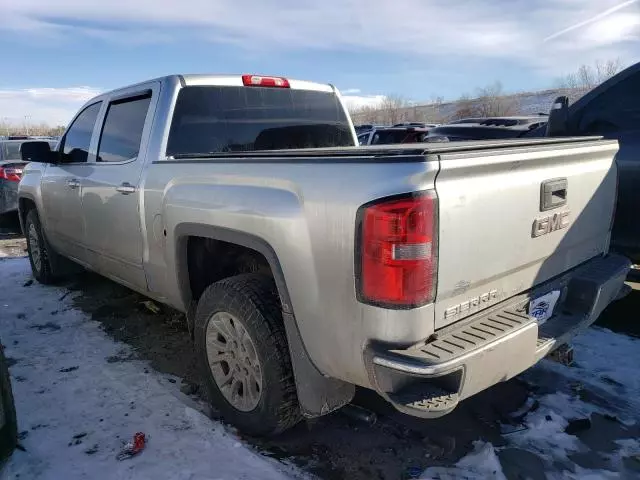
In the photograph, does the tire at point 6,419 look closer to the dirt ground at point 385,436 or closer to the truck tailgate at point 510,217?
the dirt ground at point 385,436

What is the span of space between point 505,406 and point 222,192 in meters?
2.11

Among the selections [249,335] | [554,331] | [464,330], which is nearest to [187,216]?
[249,335]

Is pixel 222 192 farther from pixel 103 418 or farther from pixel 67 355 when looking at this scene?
pixel 67 355

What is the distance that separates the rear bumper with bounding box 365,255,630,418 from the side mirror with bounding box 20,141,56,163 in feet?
13.8

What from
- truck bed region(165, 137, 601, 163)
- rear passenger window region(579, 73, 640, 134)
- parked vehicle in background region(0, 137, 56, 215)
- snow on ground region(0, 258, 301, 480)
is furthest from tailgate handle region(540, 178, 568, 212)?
parked vehicle in background region(0, 137, 56, 215)

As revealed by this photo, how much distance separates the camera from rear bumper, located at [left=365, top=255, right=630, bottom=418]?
2078 mm

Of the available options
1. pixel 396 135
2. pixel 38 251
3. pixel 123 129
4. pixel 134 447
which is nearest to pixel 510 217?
pixel 134 447

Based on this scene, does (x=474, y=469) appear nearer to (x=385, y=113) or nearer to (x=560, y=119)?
(x=560, y=119)

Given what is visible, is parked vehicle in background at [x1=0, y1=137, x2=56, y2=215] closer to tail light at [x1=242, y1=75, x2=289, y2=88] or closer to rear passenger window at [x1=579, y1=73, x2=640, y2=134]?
tail light at [x1=242, y1=75, x2=289, y2=88]

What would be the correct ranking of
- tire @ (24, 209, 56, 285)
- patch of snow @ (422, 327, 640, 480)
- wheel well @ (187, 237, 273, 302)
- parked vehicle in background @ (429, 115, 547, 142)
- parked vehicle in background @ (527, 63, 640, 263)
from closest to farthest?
1. patch of snow @ (422, 327, 640, 480)
2. wheel well @ (187, 237, 273, 302)
3. parked vehicle in background @ (527, 63, 640, 263)
4. tire @ (24, 209, 56, 285)
5. parked vehicle in background @ (429, 115, 547, 142)

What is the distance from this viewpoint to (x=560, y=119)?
5352 mm

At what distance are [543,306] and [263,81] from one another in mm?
2620

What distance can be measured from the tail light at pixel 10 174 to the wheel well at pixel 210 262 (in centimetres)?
747

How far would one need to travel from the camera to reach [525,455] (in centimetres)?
277
